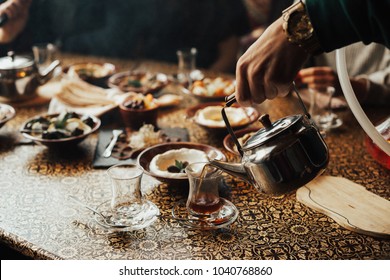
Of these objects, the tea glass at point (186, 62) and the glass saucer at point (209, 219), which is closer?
the glass saucer at point (209, 219)

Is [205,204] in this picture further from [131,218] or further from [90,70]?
[90,70]

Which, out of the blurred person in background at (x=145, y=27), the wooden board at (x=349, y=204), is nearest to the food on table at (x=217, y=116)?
the wooden board at (x=349, y=204)

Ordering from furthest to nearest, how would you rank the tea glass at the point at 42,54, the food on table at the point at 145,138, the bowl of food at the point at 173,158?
1. the tea glass at the point at 42,54
2. the food on table at the point at 145,138
3. the bowl of food at the point at 173,158

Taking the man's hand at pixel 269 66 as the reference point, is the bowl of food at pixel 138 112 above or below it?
below

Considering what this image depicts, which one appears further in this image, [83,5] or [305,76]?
[83,5]

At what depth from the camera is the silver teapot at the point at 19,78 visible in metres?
2.35

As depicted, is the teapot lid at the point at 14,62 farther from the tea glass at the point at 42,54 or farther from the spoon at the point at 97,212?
the spoon at the point at 97,212

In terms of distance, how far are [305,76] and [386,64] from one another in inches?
25.0

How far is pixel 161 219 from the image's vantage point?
145cm

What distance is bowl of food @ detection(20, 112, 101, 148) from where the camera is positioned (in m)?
1.88

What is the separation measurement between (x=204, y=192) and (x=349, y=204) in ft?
→ 1.54

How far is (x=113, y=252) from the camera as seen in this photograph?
4.25 ft
